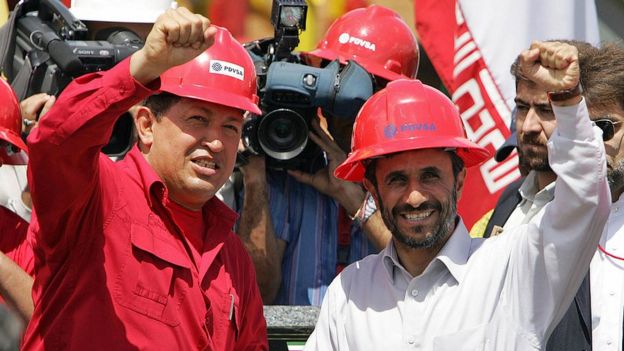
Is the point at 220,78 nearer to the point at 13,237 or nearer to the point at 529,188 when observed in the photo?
the point at 13,237

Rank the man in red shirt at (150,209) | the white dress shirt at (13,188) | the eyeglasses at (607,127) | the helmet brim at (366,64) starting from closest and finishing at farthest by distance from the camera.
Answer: the man in red shirt at (150,209), the eyeglasses at (607,127), the white dress shirt at (13,188), the helmet brim at (366,64)

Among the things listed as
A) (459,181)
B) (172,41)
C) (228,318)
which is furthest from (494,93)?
(172,41)

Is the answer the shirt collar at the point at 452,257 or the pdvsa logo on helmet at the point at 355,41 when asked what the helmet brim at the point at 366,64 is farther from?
the shirt collar at the point at 452,257

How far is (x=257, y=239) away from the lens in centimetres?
502

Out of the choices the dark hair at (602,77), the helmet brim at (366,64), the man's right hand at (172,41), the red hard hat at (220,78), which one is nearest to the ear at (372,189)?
the red hard hat at (220,78)

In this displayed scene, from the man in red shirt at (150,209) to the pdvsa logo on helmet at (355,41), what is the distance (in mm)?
1519

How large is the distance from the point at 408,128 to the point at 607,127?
91cm

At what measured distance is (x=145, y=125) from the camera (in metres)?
4.11

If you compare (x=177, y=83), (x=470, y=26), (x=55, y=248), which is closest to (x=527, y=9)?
(x=470, y=26)

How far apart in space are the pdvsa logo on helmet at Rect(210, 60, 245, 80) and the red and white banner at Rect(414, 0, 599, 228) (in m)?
2.93

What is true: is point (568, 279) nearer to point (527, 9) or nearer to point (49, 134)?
point (49, 134)

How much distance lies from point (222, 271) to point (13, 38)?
1991mm

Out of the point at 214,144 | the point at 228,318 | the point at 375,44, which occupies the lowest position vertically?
the point at 228,318

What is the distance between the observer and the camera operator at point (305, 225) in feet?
16.5
